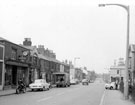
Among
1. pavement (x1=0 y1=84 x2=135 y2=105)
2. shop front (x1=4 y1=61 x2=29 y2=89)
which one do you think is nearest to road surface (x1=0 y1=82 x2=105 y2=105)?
pavement (x1=0 y1=84 x2=135 y2=105)

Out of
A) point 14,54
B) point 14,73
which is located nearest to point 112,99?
point 14,54

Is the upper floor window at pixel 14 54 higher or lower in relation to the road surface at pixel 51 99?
higher

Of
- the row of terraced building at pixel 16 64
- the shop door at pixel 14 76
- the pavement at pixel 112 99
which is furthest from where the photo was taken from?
the shop door at pixel 14 76

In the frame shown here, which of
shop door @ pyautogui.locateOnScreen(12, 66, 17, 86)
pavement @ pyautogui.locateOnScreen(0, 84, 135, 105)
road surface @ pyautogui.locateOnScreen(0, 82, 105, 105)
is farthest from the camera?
shop door @ pyautogui.locateOnScreen(12, 66, 17, 86)

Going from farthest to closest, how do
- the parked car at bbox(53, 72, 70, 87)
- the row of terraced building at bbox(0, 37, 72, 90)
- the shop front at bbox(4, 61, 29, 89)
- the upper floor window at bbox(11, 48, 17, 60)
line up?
the parked car at bbox(53, 72, 70, 87) → the upper floor window at bbox(11, 48, 17, 60) → the shop front at bbox(4, 61, 29, 89) → the row of terraced building at bbox(0, 37, 72, 90)

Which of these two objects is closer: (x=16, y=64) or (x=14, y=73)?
(x=16, y=64)

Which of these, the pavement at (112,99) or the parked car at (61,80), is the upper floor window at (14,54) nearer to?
the pavement at (112,99)

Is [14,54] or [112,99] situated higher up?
[14,54]

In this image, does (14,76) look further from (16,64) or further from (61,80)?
(61,80)

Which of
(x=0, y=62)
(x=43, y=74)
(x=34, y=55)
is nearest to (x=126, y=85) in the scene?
(x=0, y=62)

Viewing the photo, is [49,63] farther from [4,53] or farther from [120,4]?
Result: [120,4]

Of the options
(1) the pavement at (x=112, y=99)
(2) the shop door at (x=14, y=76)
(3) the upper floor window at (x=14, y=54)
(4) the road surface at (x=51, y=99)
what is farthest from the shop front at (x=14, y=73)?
(4) the road surface at (x=51, y=99)

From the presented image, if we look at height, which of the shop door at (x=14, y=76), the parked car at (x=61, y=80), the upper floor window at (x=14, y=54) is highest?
the upper floor window at (x=14, y=54)

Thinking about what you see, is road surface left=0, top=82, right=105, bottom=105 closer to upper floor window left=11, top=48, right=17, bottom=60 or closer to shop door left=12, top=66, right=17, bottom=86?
upper floor window left=11, top=48, right=17, bottom=60
